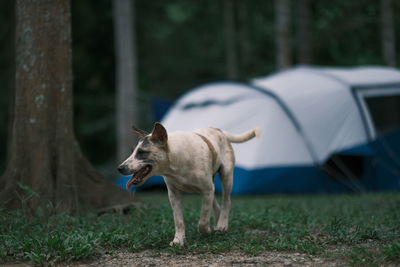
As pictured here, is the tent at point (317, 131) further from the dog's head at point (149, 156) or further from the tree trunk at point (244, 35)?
the tree trunk at point (244, 35)

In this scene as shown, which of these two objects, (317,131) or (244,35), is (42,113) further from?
(244,35)

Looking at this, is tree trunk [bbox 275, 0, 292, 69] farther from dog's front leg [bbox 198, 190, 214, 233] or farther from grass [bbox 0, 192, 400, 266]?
dog's front leg [bbox 198, 190, 214, 233]

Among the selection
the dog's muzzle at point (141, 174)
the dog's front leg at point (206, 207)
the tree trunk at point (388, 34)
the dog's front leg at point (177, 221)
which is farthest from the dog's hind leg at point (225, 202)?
the tree trunk at point (388, 34)

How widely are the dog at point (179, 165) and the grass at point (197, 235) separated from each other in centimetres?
29

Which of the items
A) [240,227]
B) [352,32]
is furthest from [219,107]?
[352,32]

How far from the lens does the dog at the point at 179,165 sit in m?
6.09

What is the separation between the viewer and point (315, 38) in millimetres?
24797

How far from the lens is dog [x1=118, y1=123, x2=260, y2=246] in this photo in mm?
6090

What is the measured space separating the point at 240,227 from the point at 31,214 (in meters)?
2.74

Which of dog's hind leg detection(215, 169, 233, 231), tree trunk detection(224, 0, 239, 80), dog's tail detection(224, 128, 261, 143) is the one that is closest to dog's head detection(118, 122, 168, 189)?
dog's hind leg detection(215, 169, 233, 231)

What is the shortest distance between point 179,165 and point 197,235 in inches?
37.9

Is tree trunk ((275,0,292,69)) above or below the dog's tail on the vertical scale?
above

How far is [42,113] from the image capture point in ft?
26.1

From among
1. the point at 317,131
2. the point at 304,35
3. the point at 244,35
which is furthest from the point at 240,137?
the point at 244,35
